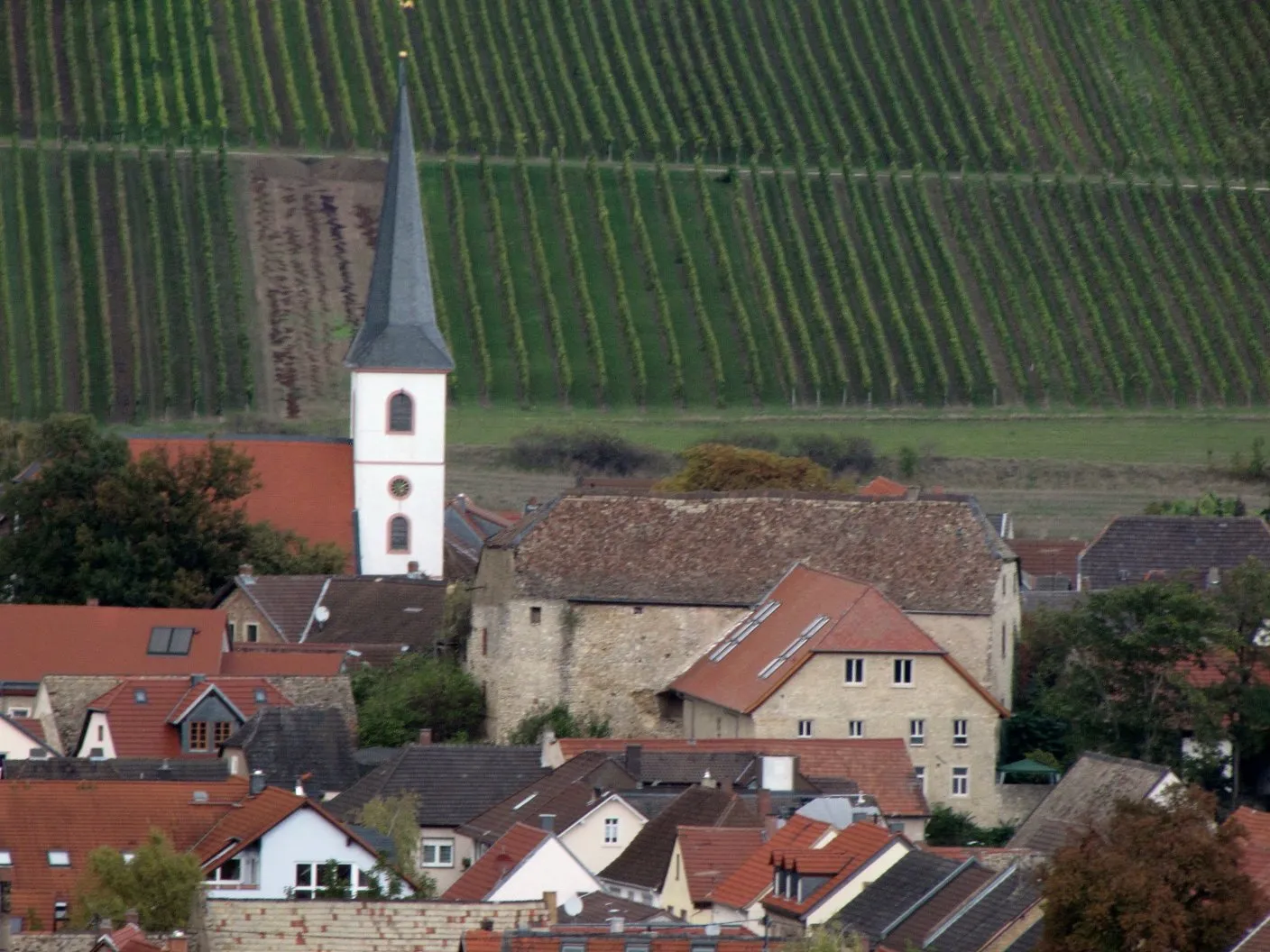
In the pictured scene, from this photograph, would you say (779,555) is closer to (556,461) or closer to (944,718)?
(944,718)

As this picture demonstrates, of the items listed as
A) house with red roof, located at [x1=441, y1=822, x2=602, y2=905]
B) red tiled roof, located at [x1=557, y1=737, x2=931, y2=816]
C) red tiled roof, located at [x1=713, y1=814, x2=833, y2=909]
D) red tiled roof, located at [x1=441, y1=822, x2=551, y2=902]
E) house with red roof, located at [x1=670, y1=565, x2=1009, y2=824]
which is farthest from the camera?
house with red roof, located at [x1=670, y1=565, x2=1009, y2=824]

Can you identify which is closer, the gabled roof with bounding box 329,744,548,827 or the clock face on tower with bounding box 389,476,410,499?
the gabled roof with bounding box 329,744,548,827

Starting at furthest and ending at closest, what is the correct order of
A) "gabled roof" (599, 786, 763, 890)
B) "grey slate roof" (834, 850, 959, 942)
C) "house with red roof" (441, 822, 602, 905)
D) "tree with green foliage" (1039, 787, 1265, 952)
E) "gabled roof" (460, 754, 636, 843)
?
"gabled roof" (460, 754, 636, 843) → "gabled roof" (599, 786, 763, 890) → "house with red roof" (441, 822, 602, 905) → "grey slate roof" (834, 850, 959, 942) → "tree with green foliage" (1039, 787, 1265, 952)

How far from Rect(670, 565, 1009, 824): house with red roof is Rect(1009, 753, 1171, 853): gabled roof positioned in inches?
108

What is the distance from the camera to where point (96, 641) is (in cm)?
5909

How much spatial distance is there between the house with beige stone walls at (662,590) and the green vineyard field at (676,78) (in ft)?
155

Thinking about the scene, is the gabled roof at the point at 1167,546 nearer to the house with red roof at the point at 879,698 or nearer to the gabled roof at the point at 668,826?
the house with red roof at the point at 879,698

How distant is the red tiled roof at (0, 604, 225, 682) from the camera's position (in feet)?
191

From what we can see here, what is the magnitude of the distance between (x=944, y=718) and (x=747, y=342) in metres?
42.7

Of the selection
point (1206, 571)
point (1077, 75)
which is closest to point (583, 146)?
point (1077, 75)

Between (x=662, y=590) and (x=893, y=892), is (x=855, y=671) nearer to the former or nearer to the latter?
(x=662, y=590)

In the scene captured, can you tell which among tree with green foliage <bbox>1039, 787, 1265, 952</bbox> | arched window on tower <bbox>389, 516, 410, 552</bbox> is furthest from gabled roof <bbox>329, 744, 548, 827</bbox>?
arched window on tower <bbox>389, 516, 410, 552</bbox>

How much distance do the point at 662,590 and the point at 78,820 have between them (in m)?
15.4

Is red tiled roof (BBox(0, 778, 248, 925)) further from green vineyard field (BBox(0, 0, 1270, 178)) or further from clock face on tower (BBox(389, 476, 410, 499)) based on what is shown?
green vineyard field (BBox(0, 0, 1270, 178))
